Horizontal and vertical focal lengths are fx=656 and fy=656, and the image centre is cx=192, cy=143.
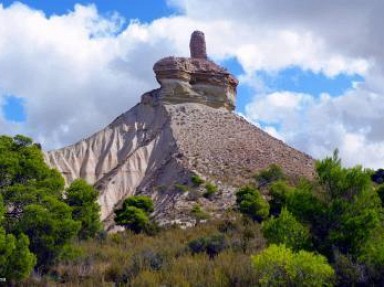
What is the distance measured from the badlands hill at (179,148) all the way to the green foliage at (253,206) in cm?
472

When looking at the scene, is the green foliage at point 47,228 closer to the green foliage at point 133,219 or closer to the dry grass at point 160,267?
the dry grass at point 160,267

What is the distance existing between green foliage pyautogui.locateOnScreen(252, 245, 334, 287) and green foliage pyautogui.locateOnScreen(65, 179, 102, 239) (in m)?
13.5

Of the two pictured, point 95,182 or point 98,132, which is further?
point 98,132

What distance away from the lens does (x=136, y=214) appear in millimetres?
37500

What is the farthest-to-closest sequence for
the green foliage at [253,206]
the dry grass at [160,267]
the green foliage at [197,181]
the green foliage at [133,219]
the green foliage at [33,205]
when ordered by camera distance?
the green foliage at [197,181], the green foliage at [133,219], the green foliage at [253,206], the green foliage at [33,205], the dry grass at [160,267]

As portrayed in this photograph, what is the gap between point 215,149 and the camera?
52.6 m

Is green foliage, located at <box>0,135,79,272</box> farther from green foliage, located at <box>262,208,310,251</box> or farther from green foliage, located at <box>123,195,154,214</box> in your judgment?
green foliage, located at <box>123,195,154,214</box>

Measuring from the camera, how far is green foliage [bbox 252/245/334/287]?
52.0 feet

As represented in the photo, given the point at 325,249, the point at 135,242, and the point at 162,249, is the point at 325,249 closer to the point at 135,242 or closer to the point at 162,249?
the point at 162,249

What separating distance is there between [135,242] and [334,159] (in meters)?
12.7

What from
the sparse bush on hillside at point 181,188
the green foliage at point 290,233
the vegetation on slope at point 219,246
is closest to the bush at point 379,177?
the sparse bush on hillside at point 181,188

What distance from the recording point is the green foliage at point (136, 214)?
120 feet

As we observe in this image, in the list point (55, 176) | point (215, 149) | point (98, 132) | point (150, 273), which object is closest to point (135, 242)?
point (55, 176)

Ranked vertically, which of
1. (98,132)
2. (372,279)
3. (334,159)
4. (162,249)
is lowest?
(372,279)
